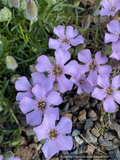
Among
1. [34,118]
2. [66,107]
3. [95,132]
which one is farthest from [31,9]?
[95,132]

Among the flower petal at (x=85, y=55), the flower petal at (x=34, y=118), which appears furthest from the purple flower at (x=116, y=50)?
the flower petal at (x=34, y=118)

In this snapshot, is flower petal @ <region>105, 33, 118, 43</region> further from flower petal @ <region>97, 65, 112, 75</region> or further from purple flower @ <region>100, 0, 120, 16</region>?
purple flower @ <region>100, 0, 120, 16</region>

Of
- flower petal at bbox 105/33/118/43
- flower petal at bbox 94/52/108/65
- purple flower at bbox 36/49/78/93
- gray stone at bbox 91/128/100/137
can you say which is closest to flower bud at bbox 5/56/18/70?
purple flower at bbox 36/49/78/93

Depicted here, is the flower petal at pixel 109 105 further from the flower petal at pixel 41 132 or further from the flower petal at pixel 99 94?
the flower petal at pixel 41 132

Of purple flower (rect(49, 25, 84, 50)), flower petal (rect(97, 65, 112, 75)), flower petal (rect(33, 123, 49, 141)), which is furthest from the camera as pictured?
purple flower (rect(49, 25, 84, 50))

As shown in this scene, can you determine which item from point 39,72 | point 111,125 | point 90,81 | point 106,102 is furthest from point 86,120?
point 39,72
